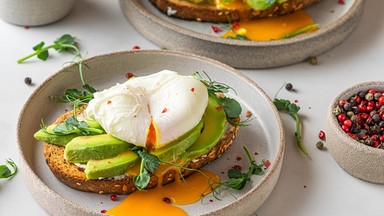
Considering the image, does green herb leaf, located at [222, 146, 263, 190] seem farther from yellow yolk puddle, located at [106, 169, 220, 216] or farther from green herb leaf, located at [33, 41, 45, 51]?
green herb leaf, located at [33, 41, 45, 51]

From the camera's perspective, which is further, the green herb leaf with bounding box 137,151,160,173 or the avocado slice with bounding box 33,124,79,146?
the avocado slice with bounding box 33,124,79,146

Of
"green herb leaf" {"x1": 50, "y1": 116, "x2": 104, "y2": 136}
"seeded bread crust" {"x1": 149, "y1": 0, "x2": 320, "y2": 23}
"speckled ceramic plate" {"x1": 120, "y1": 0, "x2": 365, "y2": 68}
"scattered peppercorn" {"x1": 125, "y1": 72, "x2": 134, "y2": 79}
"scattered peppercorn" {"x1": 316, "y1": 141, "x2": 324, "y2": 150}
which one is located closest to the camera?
"green herb leaf" {"x1": 50, "y1": 116, "x2": 104, "y2": 136}

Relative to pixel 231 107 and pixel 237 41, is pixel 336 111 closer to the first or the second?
pixel 231 107

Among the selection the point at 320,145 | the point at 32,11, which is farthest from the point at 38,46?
the point at 320,145

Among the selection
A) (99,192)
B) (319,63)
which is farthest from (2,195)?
(319,63)

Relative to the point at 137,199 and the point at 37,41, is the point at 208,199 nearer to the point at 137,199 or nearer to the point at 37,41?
the point at 137,199

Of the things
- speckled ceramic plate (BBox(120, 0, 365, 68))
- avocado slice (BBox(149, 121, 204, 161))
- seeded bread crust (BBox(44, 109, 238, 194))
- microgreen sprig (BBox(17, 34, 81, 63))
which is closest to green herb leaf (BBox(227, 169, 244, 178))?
seeded bread crust (BBox(44, 109, 238, 194))
